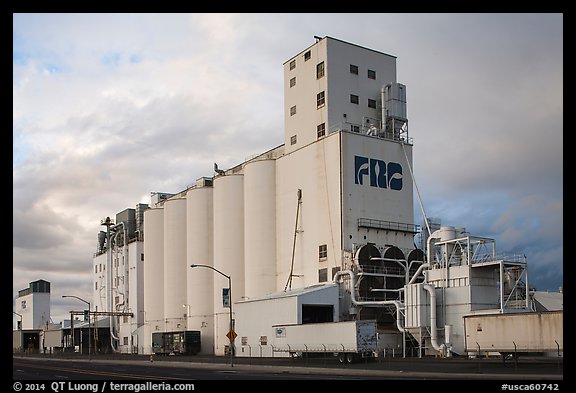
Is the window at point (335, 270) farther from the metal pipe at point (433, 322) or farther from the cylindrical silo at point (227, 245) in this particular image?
the cylindrical silo at point (227, 245)

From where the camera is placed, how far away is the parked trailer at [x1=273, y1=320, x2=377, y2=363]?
54938 mm

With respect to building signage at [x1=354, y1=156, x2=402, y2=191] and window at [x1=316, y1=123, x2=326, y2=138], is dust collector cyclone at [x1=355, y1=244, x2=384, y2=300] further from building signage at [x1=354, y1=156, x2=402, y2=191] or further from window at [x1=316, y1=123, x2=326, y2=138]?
window at [x1=316, y1=123, x2=326, y2=138]

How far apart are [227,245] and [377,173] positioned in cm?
2264

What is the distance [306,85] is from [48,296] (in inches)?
4828

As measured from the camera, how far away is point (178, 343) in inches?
3666

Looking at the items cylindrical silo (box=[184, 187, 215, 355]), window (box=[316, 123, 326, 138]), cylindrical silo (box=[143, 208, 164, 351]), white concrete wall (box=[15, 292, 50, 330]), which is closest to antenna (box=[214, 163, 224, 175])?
cylindrical silo (box=[184, 187, 215, 355])

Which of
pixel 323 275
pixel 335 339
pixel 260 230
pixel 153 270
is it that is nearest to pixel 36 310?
pixel 153 270

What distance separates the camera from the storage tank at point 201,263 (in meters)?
94.0

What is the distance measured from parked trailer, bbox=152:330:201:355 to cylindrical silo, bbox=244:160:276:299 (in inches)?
520

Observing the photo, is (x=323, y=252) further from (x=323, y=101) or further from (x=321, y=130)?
(x=323, y=101)

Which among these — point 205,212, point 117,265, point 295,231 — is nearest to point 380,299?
point 295,231

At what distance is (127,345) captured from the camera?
11994cm
